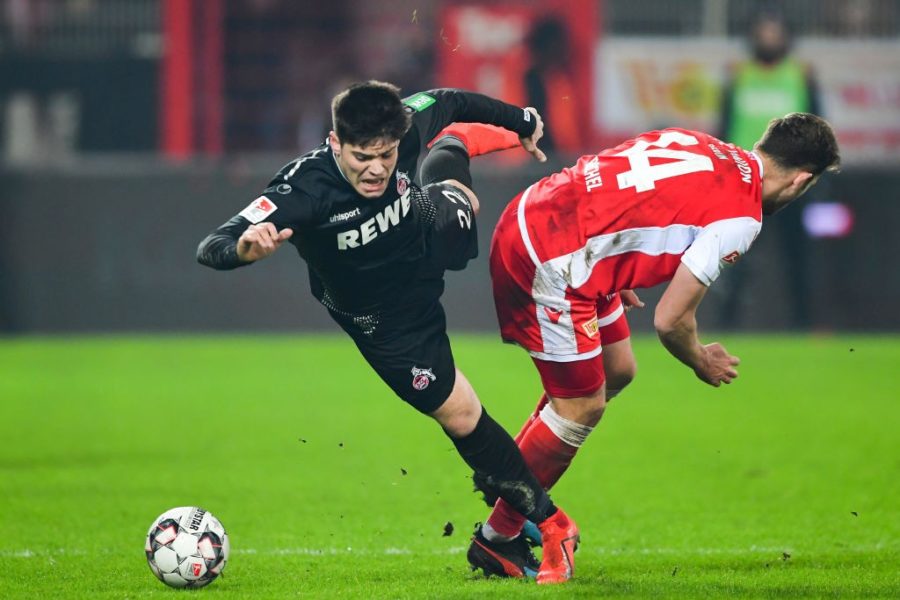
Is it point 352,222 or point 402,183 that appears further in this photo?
point 402,183

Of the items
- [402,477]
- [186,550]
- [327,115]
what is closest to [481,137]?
[186,550]

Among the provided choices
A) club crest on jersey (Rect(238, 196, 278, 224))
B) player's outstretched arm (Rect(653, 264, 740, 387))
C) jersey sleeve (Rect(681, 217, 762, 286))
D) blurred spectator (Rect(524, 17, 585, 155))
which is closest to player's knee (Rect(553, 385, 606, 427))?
player's outstretched arm (Rect(653, 264, 740, 387))

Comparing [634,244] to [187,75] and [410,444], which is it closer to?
[410,444]

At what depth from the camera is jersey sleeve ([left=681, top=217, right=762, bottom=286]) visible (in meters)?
5.42

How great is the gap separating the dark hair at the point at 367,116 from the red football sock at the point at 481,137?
107 cm

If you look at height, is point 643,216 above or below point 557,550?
above

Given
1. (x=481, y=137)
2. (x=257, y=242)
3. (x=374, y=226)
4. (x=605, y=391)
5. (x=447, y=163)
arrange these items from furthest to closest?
(x=481, y=137) < (x=447, y=163) < (x=605, y=391) < (x=374, y=226) < (x=257, y=242)

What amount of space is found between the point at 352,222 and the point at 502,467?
1.14 m

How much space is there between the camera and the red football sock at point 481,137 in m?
6.45

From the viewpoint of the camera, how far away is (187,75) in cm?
1816

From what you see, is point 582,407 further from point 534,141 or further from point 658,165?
point 534,141

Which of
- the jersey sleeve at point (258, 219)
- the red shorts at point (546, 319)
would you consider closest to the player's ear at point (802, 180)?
the red shorts at point (546, 319)

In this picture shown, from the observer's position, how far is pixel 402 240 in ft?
18.7

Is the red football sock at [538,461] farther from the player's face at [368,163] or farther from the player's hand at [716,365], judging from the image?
the player's face at [368,163]
